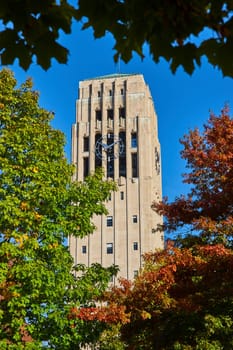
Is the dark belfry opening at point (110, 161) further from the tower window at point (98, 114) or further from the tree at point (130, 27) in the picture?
the tree at point (130, 27)

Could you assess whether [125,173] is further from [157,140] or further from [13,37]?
[13,37]

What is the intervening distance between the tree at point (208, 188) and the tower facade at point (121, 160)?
60036 mm

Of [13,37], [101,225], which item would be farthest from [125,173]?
[13,37]

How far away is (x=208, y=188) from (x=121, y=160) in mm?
68648

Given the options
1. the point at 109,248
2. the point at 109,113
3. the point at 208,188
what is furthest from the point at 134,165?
the point at 208,188

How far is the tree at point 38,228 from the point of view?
11.8 m

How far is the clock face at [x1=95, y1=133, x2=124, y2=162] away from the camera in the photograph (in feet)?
273

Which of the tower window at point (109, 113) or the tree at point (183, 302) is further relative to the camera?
the tower window at point (109, 113)

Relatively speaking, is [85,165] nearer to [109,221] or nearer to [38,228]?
[109,221]

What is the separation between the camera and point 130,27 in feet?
12.4

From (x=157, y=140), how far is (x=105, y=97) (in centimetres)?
1077

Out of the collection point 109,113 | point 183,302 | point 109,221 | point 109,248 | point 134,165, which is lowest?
point 183,302

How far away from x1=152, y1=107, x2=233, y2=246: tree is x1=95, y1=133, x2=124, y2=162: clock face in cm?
6730

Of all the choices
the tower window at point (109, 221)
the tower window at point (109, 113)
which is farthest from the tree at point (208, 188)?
the tower window at point (109, 113)
